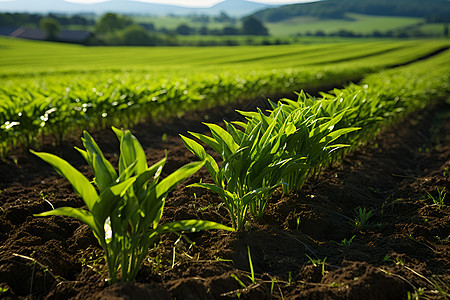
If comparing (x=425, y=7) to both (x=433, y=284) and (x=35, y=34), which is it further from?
(x=433, y=284)

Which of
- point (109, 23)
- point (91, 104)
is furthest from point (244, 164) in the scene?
point (109, 23)

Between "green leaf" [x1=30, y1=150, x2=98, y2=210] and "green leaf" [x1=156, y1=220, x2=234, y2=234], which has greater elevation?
"green leaf" [x1=30, y1=150, x2=98, y2=210]

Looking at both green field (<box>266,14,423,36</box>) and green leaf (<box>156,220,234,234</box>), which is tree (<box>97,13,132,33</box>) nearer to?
green field (<box>266,14,423,36</box>)

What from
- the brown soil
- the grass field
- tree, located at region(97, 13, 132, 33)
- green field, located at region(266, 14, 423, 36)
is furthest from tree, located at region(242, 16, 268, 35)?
the brown soil

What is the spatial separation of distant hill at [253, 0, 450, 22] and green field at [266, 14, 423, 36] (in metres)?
1.89

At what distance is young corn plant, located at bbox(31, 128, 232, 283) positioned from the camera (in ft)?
5.61

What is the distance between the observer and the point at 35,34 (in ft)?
212

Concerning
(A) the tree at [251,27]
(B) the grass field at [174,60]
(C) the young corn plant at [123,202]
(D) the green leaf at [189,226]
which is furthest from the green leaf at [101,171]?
(A) the tree at [251,27]

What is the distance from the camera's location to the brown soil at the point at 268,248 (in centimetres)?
197

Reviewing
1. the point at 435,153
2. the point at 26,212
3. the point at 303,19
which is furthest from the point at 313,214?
the point at 303,19

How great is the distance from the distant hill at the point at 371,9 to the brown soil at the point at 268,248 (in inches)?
3454

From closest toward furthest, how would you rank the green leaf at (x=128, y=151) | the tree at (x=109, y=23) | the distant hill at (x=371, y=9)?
the green leaf at (x=128, y=151) < the tree at (x=109, y=23) < the distant hill at (x=371, y=9)

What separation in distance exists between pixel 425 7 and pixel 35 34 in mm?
103880

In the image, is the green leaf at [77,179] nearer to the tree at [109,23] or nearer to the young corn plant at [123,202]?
the young corn plant at [123,202]
